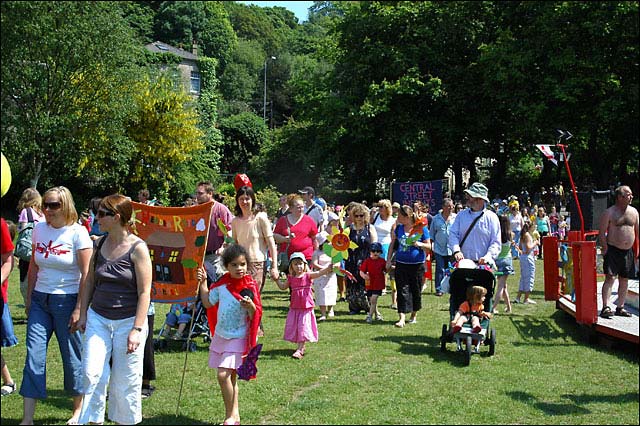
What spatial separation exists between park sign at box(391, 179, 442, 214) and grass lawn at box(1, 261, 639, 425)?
10.2 metres

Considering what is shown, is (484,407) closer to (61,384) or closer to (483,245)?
(483,245)

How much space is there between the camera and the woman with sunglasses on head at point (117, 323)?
5.38 meters

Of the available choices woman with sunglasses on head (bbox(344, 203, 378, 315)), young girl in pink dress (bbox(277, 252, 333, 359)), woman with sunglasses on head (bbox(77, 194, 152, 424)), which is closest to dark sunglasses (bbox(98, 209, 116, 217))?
woman with sunglasses on head (bbox(77, 194, 152, 424))

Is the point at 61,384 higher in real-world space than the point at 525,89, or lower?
lower

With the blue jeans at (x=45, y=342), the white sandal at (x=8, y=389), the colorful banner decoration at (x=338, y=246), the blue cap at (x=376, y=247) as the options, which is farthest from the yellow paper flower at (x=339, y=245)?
the blue jeans at (x=45, y=342)

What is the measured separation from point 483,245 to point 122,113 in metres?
28.3

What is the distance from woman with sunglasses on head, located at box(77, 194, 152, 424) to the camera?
212 inches

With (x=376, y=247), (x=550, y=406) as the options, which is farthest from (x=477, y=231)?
(x=550, y=406)

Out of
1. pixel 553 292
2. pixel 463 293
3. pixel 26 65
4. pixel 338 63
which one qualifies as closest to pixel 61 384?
pixel 463 293

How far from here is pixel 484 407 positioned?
261 inches

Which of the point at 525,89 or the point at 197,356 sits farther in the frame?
the point at 525,89

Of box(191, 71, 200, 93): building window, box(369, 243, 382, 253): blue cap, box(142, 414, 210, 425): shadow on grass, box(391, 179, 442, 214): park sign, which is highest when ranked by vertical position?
box(191, 71, 200, 93): building window

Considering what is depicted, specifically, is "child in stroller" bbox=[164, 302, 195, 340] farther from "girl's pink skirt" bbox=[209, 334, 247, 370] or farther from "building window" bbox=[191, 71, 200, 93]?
"building window" bbox=[191, 71, 200, 93]

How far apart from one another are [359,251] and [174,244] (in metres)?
5.69
